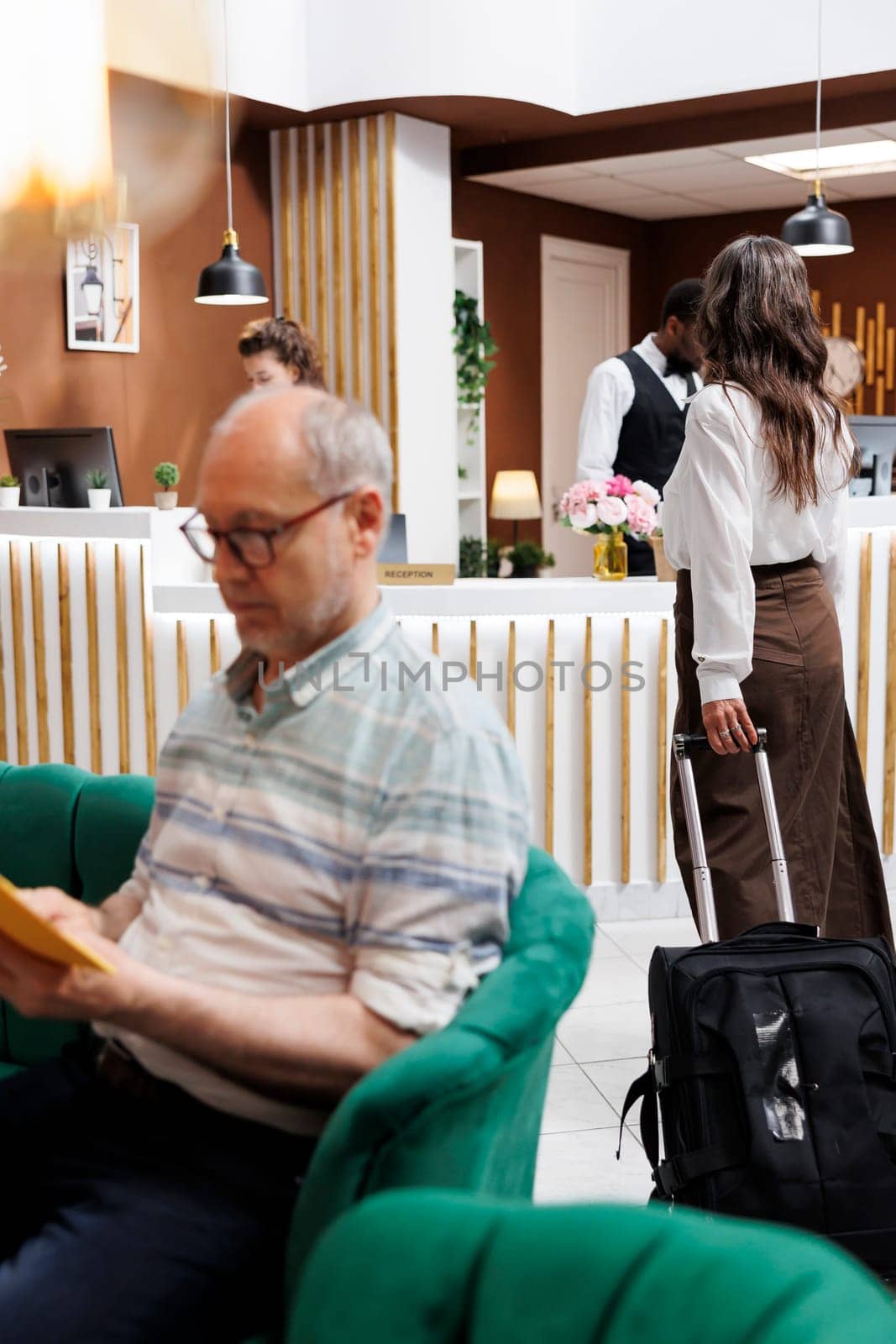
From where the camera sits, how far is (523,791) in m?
1.41

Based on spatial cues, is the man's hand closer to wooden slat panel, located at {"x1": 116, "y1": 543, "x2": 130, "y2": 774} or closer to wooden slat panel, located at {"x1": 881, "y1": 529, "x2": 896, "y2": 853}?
wooden slat panel, located at {"x1": 881, "y1": 529, "x2": 896, "y2": 853}

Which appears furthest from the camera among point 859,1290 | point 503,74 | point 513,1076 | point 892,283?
point 892,283

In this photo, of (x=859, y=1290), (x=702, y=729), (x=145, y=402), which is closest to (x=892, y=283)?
(x=145, y=402)

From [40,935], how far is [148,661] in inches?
134

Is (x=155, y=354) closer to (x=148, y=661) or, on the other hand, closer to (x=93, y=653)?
(x=93, y=653)

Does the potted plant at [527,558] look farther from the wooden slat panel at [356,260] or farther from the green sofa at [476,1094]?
the green sofa at [476,1094]

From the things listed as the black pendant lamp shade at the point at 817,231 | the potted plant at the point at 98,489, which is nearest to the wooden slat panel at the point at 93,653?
the potted plant at the point at 98,489

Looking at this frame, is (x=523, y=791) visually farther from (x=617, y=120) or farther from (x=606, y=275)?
(x=606, y=275)

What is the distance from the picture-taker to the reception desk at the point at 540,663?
4160mm

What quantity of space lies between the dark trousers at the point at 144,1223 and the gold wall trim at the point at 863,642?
3294 mm

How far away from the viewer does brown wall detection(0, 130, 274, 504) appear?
20.9ft

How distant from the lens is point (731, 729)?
2691 millimetres

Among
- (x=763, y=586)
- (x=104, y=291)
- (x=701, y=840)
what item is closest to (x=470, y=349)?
(x=104, y=291)

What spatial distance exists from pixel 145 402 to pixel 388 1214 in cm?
633
